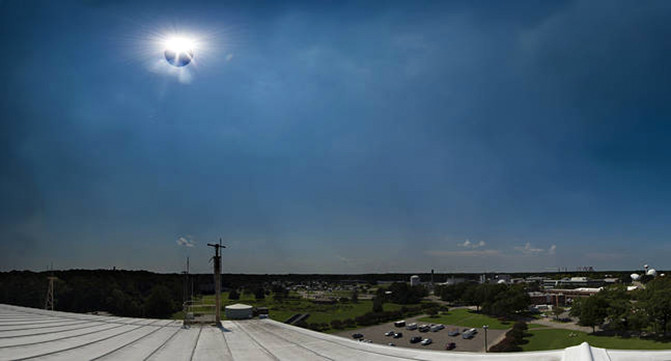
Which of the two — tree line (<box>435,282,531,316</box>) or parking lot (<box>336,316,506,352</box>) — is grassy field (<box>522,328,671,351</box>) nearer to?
parking lot (<box>336,316,506,352</box>)

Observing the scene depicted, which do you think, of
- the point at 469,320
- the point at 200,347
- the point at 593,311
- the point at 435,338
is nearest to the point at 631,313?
the point at 593,311

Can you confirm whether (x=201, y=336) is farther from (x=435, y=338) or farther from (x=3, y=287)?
(x=3, y=287)

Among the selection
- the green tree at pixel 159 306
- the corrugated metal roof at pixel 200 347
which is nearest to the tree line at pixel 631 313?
the corrugated metal roof at pixel 200 347

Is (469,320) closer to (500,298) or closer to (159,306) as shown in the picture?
(500,298)

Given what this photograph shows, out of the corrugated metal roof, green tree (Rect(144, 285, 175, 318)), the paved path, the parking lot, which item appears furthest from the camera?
green tree (Rect(144, 285, 175, 318))

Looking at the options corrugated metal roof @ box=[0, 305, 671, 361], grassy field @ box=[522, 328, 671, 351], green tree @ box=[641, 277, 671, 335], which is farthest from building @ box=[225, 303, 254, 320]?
green tree @ box=[641, 277, 671, 335]
